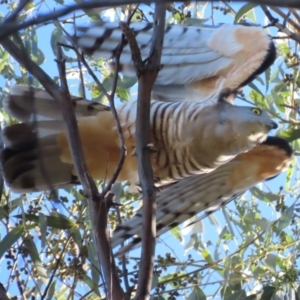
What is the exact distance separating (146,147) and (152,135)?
0.84m

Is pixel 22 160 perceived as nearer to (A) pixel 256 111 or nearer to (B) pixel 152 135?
(B) pixel 152 135

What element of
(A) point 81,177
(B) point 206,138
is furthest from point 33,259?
(A) point 81,177

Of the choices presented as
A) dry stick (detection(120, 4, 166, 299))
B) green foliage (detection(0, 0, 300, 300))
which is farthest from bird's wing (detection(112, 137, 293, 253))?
dry stick (detection(120, 4, 166, 299))

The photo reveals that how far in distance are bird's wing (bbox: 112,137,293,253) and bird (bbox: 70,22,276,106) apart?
10.0 inches

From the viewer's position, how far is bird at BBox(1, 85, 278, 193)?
6.37ft

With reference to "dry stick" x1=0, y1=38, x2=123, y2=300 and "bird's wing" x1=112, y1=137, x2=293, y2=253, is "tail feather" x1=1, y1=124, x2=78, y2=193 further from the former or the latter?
"dry stick" x1=0, y1=38, x2=123, y2=300

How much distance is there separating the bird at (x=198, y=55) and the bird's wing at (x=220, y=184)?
0.83 ft

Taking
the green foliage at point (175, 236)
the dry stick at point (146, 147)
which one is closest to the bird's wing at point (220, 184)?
the green foliage at point (175, 236)

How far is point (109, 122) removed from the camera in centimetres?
205

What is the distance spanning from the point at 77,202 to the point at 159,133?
39 cm

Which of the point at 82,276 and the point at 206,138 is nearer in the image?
the point at 82,276

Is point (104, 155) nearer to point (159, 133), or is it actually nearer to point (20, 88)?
point (159, 133)

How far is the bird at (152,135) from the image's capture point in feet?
6.37

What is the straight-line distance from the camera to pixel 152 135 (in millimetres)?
1986
